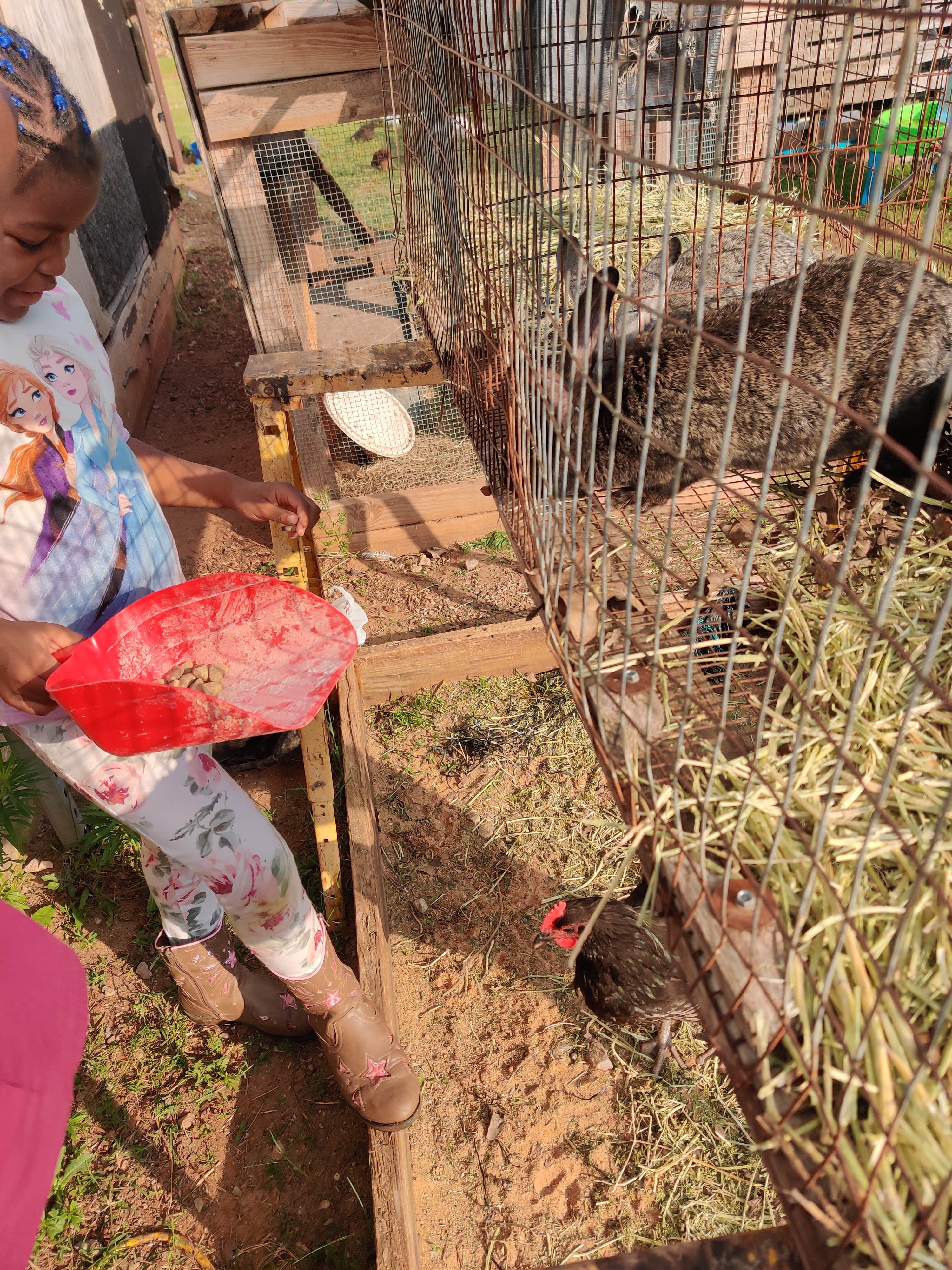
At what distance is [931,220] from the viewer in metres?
0.73

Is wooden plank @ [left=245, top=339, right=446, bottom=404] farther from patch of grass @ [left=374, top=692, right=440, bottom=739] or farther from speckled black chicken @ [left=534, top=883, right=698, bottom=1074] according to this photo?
speckled black chicken @ [left=534, top=883, right=698, bottom=1074]

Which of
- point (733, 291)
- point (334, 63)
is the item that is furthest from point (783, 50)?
point (733, 291)

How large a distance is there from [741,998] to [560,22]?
2.56 m

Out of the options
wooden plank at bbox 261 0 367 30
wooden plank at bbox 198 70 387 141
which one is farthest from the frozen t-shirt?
wooden plank at bbox 261 0 367 30

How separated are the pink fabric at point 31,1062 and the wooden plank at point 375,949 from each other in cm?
115

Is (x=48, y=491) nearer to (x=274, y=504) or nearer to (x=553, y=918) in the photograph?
(x=274, y=504)

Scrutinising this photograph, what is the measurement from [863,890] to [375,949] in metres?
1.61

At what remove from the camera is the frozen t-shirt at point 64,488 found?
1755mm

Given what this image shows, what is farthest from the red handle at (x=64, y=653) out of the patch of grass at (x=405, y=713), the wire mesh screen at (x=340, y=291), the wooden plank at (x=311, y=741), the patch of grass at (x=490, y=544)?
the patch of grass at (x=490, y=544)

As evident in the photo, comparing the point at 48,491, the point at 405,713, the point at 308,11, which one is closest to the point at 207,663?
the point at 48,491

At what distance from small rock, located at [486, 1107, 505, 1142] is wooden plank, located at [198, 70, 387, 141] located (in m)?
3.77

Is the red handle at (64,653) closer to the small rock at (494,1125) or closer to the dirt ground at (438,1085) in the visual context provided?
the dirt ground at (438,1085)

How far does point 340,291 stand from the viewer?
16.6 feet

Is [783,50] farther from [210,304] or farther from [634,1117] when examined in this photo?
[210,304]
